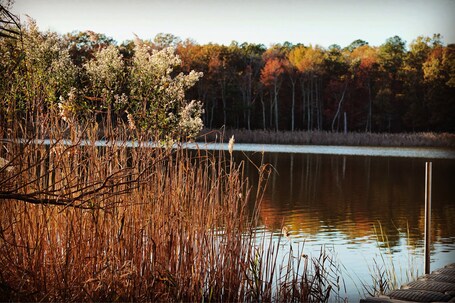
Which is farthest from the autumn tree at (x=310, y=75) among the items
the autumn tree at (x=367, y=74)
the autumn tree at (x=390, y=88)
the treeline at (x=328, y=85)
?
the autumn tree at (x=390, y=88)

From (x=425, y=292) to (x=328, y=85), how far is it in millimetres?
40690

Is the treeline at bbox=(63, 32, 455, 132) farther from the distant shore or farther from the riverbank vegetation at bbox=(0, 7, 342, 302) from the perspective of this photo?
the riverbank vegetation at bbox=(0, 7, 342, 302)

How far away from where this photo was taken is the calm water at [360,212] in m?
7.93

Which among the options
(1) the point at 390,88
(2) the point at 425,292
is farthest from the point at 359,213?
(1) the point at 390,88

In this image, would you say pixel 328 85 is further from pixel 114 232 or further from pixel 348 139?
pixel 114 232

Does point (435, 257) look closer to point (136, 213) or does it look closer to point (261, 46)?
point (136, 213)

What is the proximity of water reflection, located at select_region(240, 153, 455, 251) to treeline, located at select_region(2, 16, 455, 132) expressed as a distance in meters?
15.2

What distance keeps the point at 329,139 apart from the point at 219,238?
27860 mm

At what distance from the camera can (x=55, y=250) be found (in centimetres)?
408

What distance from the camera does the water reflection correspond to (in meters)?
9.84

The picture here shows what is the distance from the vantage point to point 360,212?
40.3 ft

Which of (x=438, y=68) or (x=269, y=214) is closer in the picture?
(x=269, y=214)

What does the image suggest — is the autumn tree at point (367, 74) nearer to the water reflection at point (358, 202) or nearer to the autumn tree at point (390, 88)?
the autumn tree at point (390, 88)

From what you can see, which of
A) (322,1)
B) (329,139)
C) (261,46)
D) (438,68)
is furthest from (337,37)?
(322,1)
